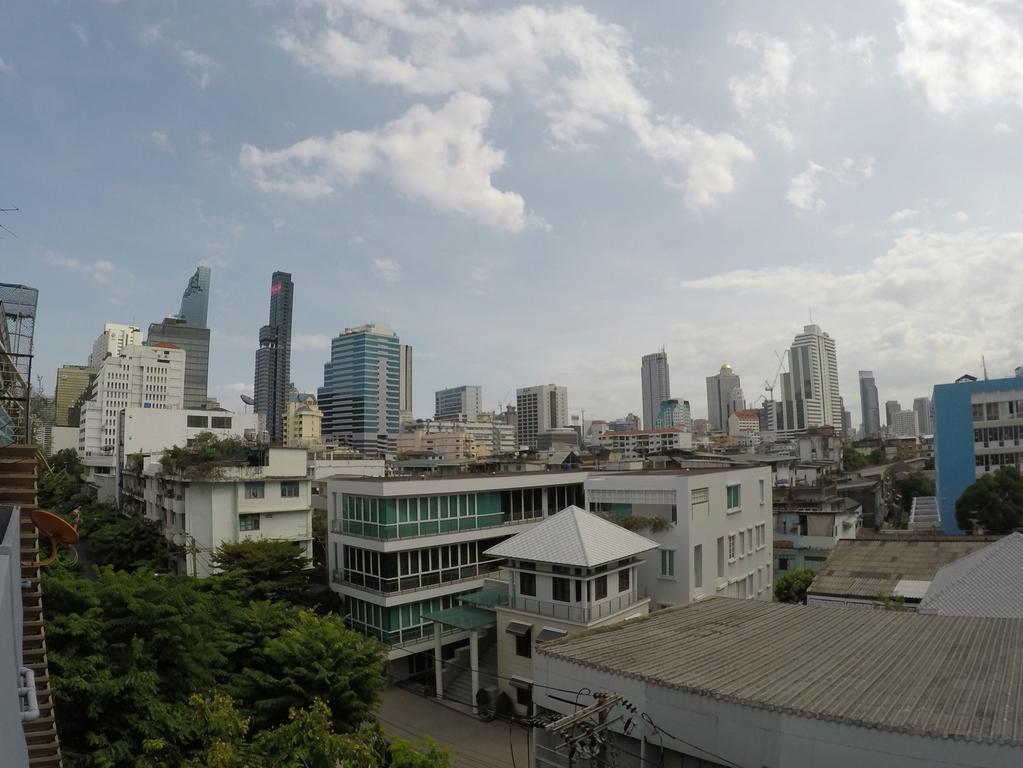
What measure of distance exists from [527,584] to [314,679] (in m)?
8.46

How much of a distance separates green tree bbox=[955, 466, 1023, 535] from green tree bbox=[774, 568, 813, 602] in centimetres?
1925

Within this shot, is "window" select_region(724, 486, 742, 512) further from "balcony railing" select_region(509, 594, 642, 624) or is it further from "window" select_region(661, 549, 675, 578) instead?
"balcony railing" select_region(509, 594, 642, 624)

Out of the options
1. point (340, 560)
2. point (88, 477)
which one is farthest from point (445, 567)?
point (88, 477)

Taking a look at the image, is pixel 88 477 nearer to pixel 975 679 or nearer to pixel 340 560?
pixel 340 560

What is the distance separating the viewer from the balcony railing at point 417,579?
75.7 feet

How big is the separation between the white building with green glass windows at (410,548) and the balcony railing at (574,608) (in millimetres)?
3407

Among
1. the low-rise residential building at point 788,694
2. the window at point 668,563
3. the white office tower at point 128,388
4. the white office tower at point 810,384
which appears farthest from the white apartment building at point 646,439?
the low-rise residential building at point 788,694

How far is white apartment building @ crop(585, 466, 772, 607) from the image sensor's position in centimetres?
2420

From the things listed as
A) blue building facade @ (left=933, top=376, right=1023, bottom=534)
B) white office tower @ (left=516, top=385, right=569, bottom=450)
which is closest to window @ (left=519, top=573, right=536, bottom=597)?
blue building facade @ (left=933, top=376, right=1023, bottom=534)

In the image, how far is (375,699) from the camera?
1519cm

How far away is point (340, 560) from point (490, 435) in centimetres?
14322

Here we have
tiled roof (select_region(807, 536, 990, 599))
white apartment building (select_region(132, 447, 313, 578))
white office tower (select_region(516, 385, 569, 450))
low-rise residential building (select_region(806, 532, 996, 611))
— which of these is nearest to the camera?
low-rise residential building (select_region(806, 532, 996, 611))

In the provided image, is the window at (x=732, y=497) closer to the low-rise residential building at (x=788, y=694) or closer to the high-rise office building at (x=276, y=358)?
the low-rise residential building at (x=788, y=694)

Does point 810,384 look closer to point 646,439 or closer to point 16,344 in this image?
point 646,439
